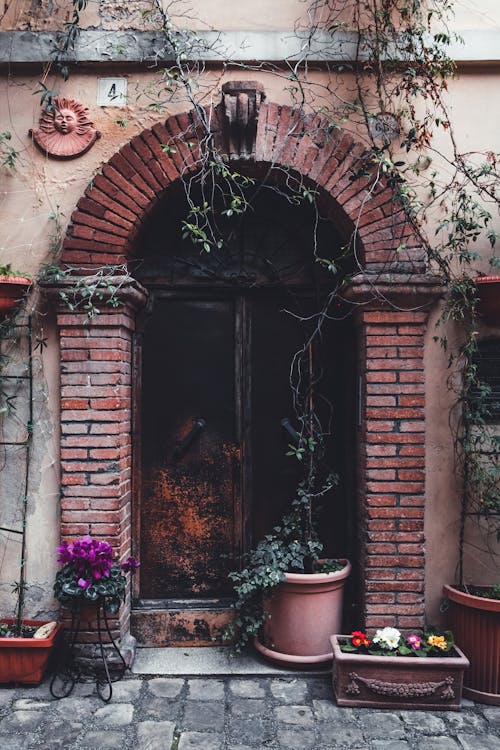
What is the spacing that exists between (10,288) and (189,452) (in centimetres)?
159

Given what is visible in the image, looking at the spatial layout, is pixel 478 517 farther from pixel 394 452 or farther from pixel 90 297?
pixel 90 297

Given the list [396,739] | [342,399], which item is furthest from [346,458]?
[396,739]

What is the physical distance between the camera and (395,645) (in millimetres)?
3445

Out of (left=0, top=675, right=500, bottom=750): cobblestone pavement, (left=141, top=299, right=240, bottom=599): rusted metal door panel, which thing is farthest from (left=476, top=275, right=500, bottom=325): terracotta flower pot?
(left=0, top=675, right=500, bottom=750): cobblestone pavement

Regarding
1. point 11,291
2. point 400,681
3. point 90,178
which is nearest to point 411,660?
point 400,681

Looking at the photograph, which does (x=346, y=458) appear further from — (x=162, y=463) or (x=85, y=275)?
(x=85, y=275)

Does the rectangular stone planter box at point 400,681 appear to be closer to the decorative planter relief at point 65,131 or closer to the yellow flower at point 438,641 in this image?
the yellow flower at point 438,641

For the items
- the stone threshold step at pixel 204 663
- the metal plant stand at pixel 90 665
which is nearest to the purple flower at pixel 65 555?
the metal plant stand at pixel 90 665

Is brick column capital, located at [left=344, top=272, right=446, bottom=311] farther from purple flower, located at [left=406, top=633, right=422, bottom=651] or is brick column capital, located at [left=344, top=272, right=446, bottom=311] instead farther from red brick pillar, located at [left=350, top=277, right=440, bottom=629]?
purple flower, located at [left=406, top=633, right=422, bottom=651]

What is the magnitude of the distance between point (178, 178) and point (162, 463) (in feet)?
6.27

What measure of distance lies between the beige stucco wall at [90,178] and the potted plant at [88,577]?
41 centimetres

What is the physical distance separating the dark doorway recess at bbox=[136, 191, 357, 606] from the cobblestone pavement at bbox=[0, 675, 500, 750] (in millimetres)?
800

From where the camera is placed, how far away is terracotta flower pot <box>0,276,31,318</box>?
362 centimetres

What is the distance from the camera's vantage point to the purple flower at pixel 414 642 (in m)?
3.46
